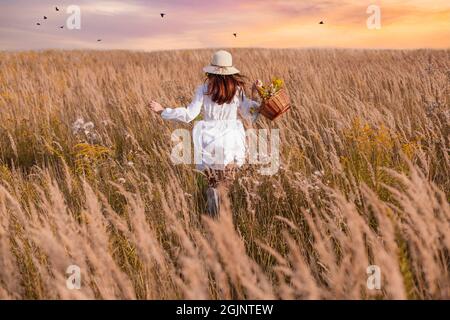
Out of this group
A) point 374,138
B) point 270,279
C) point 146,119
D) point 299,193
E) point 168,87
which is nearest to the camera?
point 270,279

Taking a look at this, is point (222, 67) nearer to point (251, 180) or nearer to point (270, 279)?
point (251, 180)

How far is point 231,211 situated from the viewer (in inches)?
→ 125

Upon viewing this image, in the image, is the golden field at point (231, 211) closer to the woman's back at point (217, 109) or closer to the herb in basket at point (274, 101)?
the herb in basket at point (274, 101)

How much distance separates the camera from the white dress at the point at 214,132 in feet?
11.6

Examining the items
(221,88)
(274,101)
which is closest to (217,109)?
(221,88)

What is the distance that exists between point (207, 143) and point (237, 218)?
2.49 ft

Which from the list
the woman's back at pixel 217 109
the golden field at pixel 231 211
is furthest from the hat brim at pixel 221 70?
the golden field at pixel 231 211

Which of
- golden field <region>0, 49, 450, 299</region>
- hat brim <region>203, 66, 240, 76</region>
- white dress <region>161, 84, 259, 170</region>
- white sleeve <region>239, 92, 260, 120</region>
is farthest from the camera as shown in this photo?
white sleeve <region>239, 92, 260, 120</region>

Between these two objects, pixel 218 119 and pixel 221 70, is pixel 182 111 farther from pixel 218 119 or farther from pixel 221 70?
pixel 221 70

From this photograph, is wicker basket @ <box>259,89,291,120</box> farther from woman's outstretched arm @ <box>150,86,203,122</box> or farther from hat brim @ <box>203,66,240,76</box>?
woman's outstretched arm @ <box>150,86,203,122</box>

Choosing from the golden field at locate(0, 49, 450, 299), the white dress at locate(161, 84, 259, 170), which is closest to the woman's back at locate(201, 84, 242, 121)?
the white dress at locate(161, 84, 259, 170)

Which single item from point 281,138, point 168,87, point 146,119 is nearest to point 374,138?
point 281,138

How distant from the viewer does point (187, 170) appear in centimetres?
387

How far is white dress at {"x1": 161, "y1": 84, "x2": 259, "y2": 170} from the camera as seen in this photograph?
11.6ft
